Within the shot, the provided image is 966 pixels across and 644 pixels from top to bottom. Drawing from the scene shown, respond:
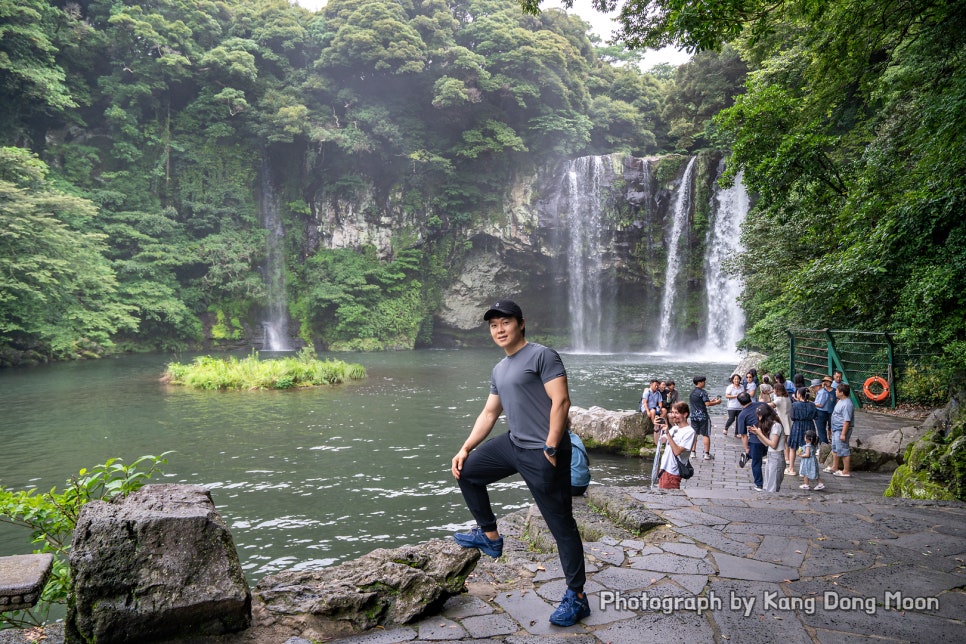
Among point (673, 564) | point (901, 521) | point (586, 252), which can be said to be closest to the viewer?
point (673, 564)

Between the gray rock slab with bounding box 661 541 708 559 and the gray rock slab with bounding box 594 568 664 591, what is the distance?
0.45 meters

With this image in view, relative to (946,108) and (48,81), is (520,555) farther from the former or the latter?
(48,81)

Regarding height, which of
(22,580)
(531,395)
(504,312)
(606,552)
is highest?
(504,312)

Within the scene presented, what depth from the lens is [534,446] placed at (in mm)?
2967

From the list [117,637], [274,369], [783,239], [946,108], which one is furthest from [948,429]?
[274,369]

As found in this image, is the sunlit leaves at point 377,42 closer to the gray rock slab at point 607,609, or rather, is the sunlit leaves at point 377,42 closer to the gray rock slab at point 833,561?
the gray rock slab at point 833,561

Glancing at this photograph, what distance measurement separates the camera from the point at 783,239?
15.1 m

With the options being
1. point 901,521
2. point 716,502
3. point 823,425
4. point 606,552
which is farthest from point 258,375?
point 901,521

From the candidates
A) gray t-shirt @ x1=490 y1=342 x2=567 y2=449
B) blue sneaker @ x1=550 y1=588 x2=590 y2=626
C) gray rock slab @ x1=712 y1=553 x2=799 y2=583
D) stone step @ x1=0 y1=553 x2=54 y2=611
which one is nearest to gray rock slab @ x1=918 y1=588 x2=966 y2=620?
gray rock slab @ x1=712 y1=553 x2=799 y2=583

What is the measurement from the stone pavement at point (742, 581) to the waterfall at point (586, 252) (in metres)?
30.4

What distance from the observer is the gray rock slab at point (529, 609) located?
2875 millimetres

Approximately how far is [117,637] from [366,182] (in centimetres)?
3607

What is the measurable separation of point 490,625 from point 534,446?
37.3 inches

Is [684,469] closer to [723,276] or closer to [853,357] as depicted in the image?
[853,357]
